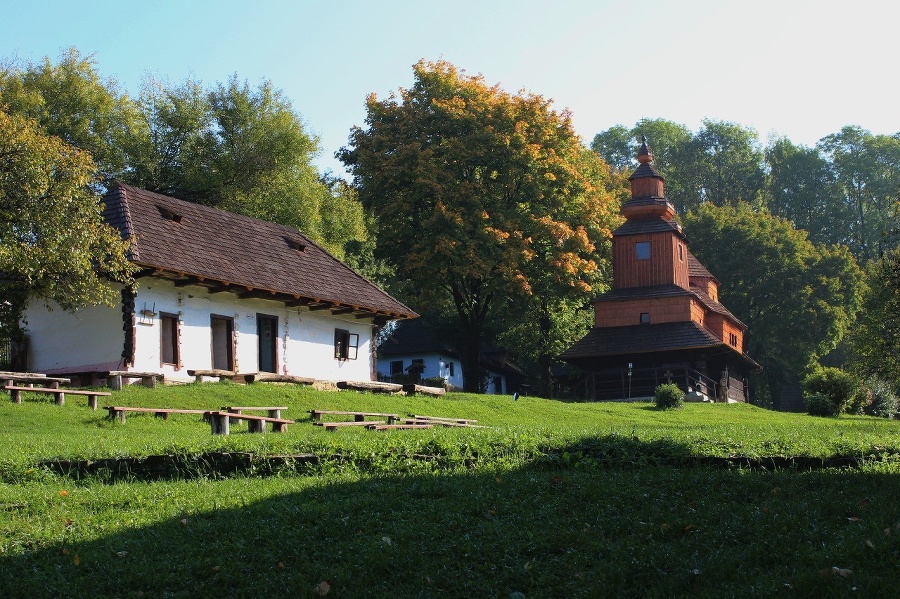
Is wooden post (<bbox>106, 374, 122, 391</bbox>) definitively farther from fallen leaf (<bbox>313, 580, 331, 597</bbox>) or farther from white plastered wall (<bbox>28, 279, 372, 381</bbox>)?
fallen leaf (<bbox>313, 580, 331, 597</bbox>)

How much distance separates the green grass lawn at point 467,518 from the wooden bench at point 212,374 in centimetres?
1364

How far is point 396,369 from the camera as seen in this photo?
6194 cm

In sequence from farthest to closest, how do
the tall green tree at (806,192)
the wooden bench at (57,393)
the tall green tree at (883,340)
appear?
1. the tall green tree at (806,192)
2. the tall green tree at (883,340)
3. the wooden bench at (57,393)

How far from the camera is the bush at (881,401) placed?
47.7 meters

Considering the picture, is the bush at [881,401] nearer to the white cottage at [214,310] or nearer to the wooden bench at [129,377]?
the white cottage at [214,310]

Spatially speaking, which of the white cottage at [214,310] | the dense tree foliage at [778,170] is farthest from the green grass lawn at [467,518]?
the dense tree foliage at [778,170]

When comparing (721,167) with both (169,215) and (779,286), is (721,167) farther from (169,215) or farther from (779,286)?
(169,215)

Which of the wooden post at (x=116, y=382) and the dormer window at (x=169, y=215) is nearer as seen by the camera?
the wooden post at (x=116, y=382)

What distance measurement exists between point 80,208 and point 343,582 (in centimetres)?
1951

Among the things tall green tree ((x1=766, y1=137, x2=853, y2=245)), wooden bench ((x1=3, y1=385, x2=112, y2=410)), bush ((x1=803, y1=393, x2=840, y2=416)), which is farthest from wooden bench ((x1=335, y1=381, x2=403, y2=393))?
tall green tree ((x1=766, y1=137, x2=853, y2=245))

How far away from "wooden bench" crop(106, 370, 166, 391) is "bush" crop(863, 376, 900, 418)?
30926 millimetres

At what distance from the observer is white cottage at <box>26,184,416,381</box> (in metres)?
31.7

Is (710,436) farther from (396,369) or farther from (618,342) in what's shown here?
(396,369)

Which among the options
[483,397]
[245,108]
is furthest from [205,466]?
[245,108]
